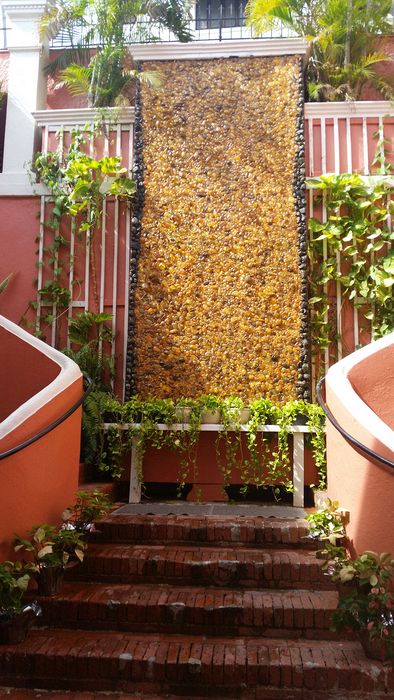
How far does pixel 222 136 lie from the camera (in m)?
6.32

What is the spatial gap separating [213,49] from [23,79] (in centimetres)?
267

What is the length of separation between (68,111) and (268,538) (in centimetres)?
509

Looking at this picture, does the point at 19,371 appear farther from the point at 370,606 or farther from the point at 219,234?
the point at 370,606

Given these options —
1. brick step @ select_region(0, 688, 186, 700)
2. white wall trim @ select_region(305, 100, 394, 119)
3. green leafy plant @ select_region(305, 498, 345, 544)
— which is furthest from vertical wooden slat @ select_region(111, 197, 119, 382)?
brick step @ select_region(0, 688, 186, 700)

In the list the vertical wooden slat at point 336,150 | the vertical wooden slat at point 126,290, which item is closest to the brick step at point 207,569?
the vertical wooden slat at point 126,290

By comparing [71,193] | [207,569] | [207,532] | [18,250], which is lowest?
[207,569]

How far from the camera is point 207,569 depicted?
12.5ft

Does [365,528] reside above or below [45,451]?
below

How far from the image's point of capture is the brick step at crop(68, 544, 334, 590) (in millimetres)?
3766

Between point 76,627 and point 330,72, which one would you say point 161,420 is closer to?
A: point 76,627

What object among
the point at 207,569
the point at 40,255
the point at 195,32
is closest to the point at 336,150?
the point at 40,255

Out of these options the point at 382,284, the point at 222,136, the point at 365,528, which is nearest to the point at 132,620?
the point at 365,528

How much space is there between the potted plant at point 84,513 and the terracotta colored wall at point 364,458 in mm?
1576

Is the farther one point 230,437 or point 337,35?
point 337,35
